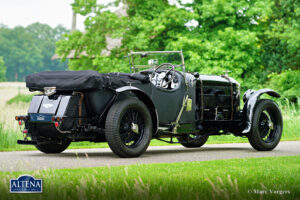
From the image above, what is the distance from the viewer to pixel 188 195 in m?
4.02

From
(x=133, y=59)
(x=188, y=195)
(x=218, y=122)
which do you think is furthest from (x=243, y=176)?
(x=133, y=59)

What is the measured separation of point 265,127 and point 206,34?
722 inches

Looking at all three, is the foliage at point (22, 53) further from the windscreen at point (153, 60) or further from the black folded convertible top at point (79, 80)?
the black folded convertible top at point (79, 80)

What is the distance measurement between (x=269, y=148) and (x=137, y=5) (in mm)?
21309

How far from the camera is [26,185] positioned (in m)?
3.91

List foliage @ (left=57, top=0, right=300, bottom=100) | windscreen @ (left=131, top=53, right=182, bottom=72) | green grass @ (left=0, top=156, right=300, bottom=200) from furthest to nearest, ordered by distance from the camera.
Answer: foliage @ (left=57, top=0, right=300, bottom=100), windscreen @ (left=131, top=53, right=182, bottom=72), green grass @ (left=0, top=156, right=300, bottom=200)

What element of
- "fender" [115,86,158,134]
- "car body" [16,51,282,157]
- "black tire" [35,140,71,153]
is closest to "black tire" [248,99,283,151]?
"car body" [16,51,282,157]

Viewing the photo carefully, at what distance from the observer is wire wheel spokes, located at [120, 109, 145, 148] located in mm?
8188

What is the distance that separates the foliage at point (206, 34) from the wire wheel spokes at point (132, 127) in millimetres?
17815

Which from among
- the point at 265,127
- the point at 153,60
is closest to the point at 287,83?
the point at 265,127

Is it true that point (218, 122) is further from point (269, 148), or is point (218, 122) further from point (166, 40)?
point (166, 40)

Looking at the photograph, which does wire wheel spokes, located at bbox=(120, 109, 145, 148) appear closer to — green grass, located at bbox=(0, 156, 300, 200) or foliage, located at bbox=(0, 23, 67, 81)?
green grass, located at bbox=(0, 156, 300, 200)

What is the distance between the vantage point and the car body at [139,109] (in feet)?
26.1

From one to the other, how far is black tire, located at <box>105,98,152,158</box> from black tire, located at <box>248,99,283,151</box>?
2.59 m
